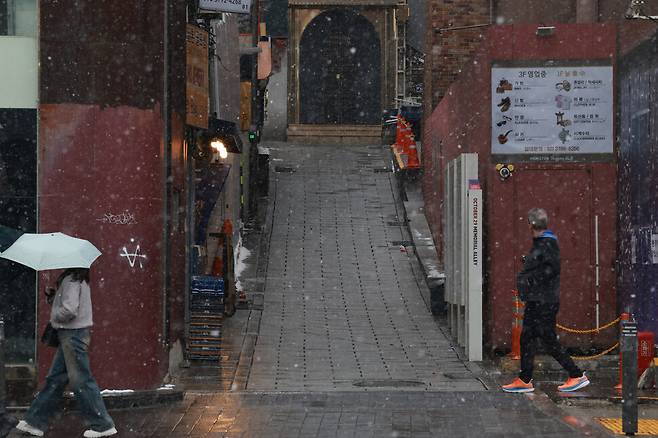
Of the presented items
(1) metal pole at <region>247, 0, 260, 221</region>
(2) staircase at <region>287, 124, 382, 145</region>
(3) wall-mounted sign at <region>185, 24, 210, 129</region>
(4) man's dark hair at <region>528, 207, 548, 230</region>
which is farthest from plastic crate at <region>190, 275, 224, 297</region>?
(2) staircase at <region>287, 124, 382, 145</region>

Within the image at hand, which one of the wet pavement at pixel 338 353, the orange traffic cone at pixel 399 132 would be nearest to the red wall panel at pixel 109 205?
the wet pavement at pixel 338 353

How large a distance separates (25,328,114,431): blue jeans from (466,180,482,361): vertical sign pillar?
7139mm

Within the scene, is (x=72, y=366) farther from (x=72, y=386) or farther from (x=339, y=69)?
(x=339, y=69)

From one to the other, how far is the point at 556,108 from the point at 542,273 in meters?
4.51

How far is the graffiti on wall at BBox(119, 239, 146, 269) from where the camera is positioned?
13773 mm

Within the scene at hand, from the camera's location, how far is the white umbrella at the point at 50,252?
36.0ft

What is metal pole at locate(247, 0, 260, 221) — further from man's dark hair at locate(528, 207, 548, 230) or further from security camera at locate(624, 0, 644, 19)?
man's dark hair at locate(528, 207, 548, 230)

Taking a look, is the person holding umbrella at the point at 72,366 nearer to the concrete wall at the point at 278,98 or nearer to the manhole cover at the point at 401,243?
the manhole cover at the point at 401,243

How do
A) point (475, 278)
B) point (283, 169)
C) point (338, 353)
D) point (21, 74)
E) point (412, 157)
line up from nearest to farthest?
1. point (21, 74)
2. point (475, 278)
3. point (338, 353)
4. point (412, 157)
5. point (283, 169)

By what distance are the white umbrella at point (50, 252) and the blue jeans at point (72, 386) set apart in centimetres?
70

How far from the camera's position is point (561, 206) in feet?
57.2

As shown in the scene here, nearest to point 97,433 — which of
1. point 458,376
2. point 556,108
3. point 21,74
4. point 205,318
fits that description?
point 21,74

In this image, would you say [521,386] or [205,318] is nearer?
[521,386]

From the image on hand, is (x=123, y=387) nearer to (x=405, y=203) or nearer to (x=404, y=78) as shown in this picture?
(x=405, y=203)
